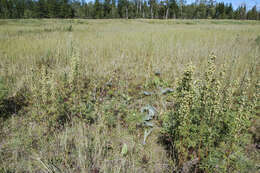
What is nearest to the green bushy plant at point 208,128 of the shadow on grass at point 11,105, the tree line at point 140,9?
the shadow on grass at point 11,105

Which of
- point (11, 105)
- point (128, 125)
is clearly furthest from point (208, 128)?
point (11, 105)

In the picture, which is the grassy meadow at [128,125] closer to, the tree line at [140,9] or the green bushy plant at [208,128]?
the green bushy plant at [208,128]

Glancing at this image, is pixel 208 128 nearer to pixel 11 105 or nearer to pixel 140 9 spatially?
pixel 11 105

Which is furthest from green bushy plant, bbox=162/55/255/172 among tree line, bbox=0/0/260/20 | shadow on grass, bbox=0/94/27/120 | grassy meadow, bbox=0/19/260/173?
tree line, bbox=0/0/260/20

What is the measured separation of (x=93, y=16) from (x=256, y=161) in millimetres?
70592

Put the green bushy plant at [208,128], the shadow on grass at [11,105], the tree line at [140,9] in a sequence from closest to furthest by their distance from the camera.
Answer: the green bushy plant at [208,128] → the shadow on grass at [11,105] → the tree line at [140,9]

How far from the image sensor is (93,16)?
64.6m

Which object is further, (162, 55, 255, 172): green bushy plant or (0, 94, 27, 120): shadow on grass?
(0, 94, 27, 120): shadow on grass

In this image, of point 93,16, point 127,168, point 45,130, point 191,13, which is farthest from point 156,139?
point 191,13

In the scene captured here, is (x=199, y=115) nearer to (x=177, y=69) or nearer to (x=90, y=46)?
(x=177, y=69)

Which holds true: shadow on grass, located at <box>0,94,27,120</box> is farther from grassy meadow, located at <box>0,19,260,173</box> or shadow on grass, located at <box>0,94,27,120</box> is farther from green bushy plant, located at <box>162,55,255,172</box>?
green bushy plant, located at <box>162,55,255,172</box>

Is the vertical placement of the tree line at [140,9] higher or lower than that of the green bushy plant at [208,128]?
higher

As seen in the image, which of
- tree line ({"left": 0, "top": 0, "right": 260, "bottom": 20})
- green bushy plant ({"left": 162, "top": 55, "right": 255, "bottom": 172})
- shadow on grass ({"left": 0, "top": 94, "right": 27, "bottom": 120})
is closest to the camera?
green bushy plant ({"left": 162, "top": 55, "right": 255, "bottom": 172})

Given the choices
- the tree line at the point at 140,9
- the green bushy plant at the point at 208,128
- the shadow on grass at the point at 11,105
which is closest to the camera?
the green bushy plant at the point at 208,128
